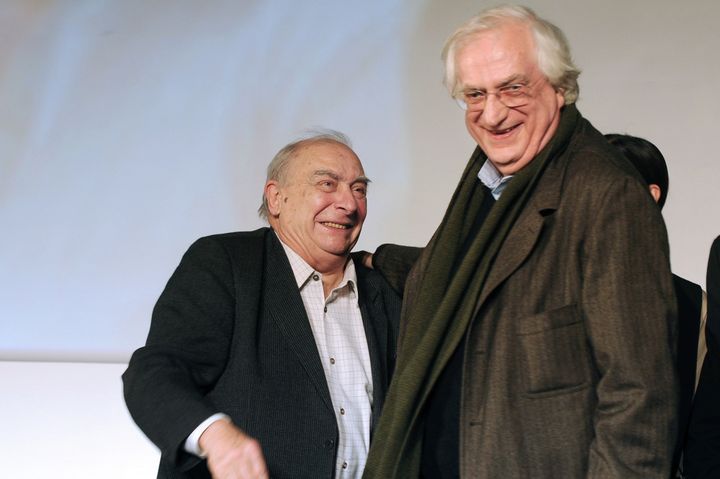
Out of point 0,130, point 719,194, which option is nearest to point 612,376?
point 719,194

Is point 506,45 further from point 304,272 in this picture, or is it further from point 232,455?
point 232,455

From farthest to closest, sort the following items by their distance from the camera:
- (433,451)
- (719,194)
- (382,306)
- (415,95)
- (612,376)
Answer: (415,95)
(719,194)
(382,306)
(433,451)
(612,376)

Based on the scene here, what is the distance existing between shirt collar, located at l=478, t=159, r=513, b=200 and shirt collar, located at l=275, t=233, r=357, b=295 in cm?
46

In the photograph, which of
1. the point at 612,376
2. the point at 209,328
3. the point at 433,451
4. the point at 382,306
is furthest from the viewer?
the point at 382,306

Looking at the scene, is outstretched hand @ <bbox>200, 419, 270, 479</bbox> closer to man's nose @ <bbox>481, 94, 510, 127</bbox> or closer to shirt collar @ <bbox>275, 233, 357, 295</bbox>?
shirt collar @ <bbox>275, 233, 357, 295</bbox>

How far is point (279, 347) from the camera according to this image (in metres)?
2.01

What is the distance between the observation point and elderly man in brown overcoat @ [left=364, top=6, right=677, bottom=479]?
1502 millimetres

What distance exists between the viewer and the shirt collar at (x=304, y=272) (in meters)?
2.17

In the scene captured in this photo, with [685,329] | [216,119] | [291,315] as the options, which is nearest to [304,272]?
[291,315]

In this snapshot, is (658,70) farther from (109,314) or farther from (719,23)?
(109,314)

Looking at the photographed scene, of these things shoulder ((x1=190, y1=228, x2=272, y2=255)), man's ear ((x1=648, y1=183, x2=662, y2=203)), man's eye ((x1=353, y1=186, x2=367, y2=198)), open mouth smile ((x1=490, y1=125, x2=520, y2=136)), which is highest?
man's eye ((x1=353, y1=186, x2=367, y2=198))

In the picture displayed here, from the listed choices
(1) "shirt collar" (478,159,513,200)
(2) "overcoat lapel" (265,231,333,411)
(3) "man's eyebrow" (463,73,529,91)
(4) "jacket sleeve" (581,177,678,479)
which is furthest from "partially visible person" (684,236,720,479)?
(2) "overcoat lapel" (265,231,333,411)

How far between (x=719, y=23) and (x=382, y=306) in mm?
2085

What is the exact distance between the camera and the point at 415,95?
3797 millimetres
